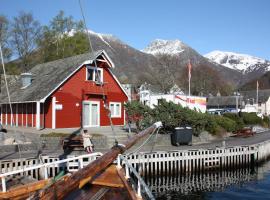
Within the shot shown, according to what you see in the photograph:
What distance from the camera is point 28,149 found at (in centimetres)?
2209

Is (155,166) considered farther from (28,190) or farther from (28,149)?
(28,190)

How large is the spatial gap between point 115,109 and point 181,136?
1104 cm

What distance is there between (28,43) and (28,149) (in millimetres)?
42644

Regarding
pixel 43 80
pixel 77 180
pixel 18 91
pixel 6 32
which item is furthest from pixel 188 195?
pixel 6 32

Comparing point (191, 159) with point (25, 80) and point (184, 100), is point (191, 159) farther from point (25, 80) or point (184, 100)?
point (25, 80)

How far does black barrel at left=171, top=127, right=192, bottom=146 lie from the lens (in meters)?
26.5

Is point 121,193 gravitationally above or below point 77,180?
below

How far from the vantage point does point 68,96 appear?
31891mm

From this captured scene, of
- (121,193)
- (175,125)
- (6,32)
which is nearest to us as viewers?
(121,193)

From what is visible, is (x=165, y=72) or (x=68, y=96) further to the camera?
(x=165, y=72)

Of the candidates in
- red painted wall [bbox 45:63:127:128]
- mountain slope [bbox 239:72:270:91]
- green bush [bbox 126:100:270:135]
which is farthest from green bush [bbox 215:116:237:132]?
mountain slope [bbox 239:72:270:91]

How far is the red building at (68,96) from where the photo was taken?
A: 30922mm

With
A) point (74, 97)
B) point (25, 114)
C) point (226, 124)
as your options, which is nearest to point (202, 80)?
point (226, 124)

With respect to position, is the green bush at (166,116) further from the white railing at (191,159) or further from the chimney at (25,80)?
the chimney at (25,80)
